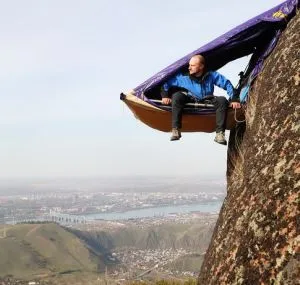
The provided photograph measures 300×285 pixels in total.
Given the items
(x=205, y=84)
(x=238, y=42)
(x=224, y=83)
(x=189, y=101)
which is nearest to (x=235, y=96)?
(x=224, y=83)

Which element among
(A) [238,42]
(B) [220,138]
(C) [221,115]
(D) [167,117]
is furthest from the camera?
(D) [167,117]

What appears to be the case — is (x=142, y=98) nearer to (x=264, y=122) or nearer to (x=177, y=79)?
(x=177, y=79)

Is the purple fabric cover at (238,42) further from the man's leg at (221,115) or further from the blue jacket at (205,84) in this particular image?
the man's leg at (221,115)

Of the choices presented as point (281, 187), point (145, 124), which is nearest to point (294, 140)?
point (281, 187)

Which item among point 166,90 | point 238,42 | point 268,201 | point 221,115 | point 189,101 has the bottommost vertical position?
point 268,201

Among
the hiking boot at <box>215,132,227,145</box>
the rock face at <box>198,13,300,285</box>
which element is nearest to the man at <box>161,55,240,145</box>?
the hiking boot at <box>215,132,227,145</box>

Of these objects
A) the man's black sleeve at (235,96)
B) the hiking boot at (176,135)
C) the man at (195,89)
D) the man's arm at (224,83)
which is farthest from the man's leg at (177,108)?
the man's black sleeve at (235,96)

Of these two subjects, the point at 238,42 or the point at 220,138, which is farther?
the point at 238,42

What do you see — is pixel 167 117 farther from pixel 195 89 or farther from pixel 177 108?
pixel 195 89

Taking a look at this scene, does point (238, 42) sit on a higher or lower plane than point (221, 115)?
higher
